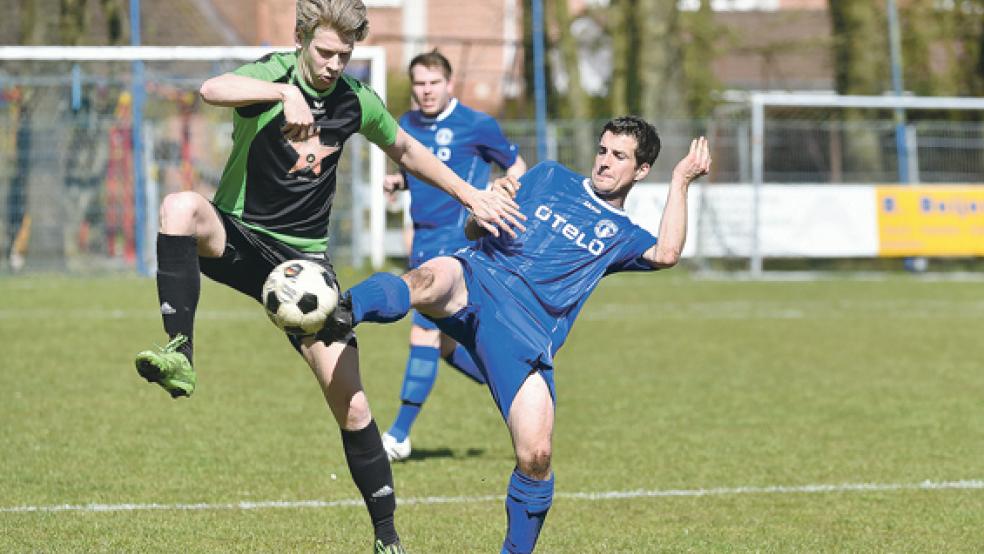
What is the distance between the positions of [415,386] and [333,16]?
3568 mm

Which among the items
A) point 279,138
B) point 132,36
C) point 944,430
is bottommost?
point 944,430

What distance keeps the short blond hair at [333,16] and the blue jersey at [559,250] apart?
0.98 metres

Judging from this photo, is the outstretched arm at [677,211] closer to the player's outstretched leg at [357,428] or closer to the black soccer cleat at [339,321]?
the player's outstretched leg at [357,428]

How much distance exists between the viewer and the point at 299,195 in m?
5.53

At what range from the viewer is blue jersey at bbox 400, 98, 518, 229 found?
893 cm

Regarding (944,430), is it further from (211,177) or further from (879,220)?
(211,177)

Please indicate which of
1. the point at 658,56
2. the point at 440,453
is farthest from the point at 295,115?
the point at 658,56

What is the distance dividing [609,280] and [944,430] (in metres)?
11.9

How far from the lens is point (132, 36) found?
20.6 metres

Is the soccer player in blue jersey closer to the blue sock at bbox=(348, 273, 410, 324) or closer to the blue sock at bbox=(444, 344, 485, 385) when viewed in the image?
the blue sock at bbox=(348, 273, 410, 324)

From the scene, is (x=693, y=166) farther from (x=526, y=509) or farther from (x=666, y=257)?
(x=526, y=509)

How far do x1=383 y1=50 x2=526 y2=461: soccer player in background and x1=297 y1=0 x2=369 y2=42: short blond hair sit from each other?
10.7ft

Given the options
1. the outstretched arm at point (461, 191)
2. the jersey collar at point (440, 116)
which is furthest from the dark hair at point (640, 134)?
the jersey collar at point (440, 116)

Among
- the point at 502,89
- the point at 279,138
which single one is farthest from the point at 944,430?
the point at 502,89
